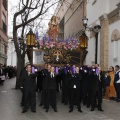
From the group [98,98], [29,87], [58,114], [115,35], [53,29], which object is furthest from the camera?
[115,35]

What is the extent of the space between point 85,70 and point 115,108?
6.48 feet

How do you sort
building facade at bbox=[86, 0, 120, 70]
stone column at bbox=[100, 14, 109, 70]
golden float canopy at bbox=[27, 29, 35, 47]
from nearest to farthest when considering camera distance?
1. golden float canopy at bbox=[27, 29, 35, 47]
2. building facade at bbox=[86, 0, 120, 70]
3. stone column at bbox=[100, 14, 109, 70]

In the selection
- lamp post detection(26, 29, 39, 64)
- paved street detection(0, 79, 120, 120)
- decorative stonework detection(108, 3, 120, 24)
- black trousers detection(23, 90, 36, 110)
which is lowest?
paved street detection(0, 79, 120, 120)

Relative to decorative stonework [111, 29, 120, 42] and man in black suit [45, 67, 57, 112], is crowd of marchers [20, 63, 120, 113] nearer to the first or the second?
man in black suit [45, 67, 57, 112]

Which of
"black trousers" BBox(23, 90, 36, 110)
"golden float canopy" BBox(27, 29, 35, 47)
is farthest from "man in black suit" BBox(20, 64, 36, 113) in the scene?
"golden float canopy" BBox(27, 29, 35, 47)

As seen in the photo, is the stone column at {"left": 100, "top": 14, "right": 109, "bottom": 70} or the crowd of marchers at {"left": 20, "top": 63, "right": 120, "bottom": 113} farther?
the stone column at {"left": 100, "top": 14, "right": 109, "bottom": 70}

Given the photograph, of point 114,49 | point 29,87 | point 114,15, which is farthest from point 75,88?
point 114,15

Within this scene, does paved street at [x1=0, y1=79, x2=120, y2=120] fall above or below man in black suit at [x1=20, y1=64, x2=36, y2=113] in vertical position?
below

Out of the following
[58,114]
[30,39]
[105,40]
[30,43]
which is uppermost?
[105,40]

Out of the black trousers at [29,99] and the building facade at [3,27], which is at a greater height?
the building facade at [3,27]

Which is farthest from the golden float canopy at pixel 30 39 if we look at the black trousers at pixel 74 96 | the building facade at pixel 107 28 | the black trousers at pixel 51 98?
the building facade at pixel 107 28

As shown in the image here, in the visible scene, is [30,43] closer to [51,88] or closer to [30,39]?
[30,39]

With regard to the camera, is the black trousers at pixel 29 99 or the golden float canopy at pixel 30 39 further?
the golden float canopy at pixel 30 39

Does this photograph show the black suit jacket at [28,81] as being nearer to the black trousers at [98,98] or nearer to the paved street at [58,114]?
the paved street at [58,114]
